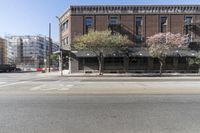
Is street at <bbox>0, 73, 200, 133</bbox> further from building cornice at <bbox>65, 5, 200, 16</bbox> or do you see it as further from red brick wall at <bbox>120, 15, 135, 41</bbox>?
building cornice at <bbox>65, 5, 200, 16</bbox>

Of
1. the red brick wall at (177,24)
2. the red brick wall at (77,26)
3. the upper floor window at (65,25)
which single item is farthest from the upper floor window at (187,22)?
the upper floor window at (65,25)

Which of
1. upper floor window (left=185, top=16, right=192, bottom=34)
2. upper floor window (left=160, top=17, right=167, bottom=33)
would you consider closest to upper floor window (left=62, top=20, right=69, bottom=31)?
upper floor window (left=160, top=17, right=167, bottom=33)

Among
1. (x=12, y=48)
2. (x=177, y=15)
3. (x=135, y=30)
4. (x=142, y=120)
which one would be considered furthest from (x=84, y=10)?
(x=12, y=48)

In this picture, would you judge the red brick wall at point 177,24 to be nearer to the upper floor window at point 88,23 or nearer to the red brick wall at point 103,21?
the red brick wall at point 103,21

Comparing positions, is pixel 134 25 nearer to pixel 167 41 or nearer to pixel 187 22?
pixel 167 41

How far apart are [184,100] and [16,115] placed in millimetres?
7243

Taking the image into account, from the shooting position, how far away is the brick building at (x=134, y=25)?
1885 inches

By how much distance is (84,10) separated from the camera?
48.2m

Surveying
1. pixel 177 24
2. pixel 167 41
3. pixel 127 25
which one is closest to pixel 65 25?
pixel 127 25

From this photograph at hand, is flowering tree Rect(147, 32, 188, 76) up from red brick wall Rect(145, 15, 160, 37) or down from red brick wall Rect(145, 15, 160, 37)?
down

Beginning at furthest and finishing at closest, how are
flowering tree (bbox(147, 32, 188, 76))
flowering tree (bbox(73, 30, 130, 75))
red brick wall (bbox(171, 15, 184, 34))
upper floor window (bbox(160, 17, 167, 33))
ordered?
upper floor window (bbox(160, 17, 167, 33)), red brick wall (bbox(171, 15, 184, 34)), flowering tree (bbox(147, 32, 188, 76)), flowering tree (bbox(73, 30, 130, 75))

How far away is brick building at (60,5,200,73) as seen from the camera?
47875 millimetres

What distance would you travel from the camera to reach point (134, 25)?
48250 millimetres

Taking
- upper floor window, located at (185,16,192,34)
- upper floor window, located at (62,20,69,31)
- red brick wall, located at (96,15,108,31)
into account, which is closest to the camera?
upper floor window, located at (185,16,192,34)
